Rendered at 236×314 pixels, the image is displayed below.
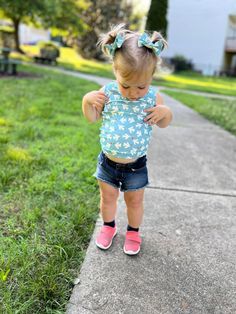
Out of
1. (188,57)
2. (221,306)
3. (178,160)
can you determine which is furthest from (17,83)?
(188,57)

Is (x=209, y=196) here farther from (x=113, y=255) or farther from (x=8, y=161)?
(x=8, y=161)

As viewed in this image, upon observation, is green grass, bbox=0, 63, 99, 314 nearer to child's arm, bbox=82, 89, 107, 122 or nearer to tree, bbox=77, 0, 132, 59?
child's arm, bbox=82, 89, 107, 122

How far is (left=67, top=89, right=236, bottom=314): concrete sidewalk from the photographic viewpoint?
187 centimetres

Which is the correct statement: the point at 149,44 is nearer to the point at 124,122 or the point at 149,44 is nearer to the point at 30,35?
the point at 124,122

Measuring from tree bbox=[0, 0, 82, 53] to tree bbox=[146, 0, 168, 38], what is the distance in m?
3.80

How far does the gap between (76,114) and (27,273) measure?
426cm

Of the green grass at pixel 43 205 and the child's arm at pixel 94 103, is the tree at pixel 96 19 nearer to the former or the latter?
the green grass at pixel 43 205

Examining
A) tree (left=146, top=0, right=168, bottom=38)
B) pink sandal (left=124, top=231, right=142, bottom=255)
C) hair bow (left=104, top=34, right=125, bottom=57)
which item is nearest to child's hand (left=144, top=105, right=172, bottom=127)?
hair bow (left=104, top=34, right=125, bottom=57)

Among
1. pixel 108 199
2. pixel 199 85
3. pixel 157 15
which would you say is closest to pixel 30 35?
pixel 157 15

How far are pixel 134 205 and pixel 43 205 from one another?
0.74 metres

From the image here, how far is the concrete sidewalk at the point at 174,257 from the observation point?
187cm

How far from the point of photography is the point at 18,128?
15.0ft

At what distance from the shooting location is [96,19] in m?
23.1

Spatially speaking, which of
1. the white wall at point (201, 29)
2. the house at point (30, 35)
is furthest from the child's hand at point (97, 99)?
the house at point (30, 35)
